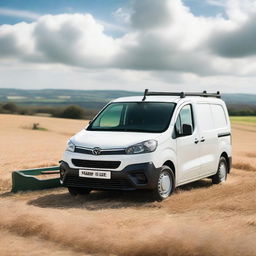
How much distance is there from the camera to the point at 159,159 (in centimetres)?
949

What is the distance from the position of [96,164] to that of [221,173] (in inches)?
157

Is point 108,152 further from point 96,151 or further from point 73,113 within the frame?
point 73,113

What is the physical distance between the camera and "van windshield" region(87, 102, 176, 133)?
10.2 meters

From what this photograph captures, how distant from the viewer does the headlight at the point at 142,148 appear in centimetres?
Answer: 935

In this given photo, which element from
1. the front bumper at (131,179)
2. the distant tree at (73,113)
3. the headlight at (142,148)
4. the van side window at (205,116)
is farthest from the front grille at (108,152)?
the distant tree at (73,113)

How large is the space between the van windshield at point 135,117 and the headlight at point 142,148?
1.88 feet

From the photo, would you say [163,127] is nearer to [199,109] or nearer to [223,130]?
[199,109]

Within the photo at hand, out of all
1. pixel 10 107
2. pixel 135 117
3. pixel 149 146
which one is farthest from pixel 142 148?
pixel 10 107

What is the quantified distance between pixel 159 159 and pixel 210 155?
8.25ft

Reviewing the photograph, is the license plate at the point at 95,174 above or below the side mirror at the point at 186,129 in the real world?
below

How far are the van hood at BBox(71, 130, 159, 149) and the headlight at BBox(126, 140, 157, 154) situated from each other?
69 mm

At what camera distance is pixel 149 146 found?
9406 millimetres

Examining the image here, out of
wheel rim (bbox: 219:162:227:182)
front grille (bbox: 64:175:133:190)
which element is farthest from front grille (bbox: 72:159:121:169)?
wheel rim (bbox: 219:162:227:182)

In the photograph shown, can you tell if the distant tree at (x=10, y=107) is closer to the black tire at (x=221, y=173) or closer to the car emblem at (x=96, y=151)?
the black tire at (x=221, y=173)
